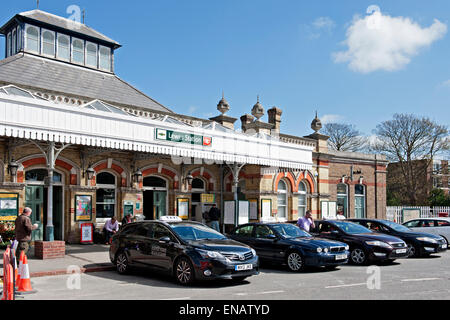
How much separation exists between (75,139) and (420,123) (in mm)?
40185

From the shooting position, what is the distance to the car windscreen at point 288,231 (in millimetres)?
12953

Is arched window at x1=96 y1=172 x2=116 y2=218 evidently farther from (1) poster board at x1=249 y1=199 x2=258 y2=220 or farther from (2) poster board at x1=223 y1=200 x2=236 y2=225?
(1) poster board at x1=249 y1=199 x2=258 y2=220

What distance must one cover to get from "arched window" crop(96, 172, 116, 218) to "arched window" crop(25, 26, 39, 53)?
8455mm

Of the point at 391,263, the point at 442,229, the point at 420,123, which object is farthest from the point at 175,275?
the point at 420,123

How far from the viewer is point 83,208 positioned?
17.8 m

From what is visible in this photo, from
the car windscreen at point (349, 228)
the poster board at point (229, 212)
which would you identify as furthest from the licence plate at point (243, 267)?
the poster board at point (229, 212)

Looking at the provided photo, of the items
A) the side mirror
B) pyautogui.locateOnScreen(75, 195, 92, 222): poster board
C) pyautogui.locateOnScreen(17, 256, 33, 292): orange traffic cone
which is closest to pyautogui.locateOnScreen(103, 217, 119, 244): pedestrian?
pyautogui.locateOnScreen(75, 195, 92, 222): poster board

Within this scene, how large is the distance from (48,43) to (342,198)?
18550 mm

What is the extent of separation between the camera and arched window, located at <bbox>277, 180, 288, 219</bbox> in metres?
23.3

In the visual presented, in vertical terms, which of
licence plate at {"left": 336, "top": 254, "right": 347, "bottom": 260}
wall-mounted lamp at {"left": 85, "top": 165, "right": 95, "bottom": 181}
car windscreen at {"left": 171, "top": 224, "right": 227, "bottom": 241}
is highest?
wall-mounted lamp at {"left": 85, "top": 165, "right": 95, "bottom": 181}

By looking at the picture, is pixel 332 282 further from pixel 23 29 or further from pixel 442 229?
pixel 23 29

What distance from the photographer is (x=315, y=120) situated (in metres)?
26.0

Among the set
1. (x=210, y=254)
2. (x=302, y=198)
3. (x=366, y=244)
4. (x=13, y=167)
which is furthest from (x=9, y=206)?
(x=302, y=198)
